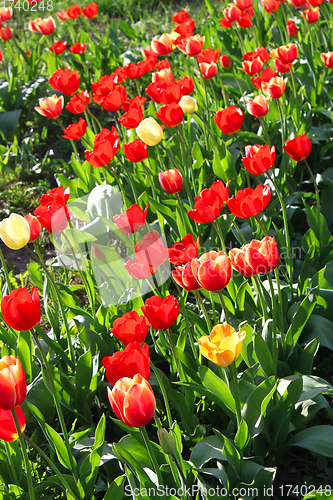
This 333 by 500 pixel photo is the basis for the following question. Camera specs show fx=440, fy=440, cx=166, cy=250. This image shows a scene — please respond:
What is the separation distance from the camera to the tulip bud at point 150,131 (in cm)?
194

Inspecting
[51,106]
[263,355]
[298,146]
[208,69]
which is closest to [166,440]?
[263,355]

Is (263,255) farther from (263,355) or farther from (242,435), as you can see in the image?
(242,435)

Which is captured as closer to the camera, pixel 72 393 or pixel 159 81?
pixel 72 393

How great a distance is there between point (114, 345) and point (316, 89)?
2291 mm

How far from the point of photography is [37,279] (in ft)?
7.15

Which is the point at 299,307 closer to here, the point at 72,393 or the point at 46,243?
the point at 72,393

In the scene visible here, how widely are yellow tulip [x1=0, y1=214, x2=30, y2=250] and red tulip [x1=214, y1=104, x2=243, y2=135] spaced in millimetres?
1028

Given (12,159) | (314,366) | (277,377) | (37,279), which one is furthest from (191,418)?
(12,159)

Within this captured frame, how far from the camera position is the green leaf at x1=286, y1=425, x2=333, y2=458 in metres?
1.31

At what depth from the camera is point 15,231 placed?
Result: 142cm

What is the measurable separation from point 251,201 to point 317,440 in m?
0.76

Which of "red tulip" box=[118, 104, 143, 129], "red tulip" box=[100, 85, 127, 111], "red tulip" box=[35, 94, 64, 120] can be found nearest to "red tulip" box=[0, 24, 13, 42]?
"red tulip" box=[35, 94, 64, 120]

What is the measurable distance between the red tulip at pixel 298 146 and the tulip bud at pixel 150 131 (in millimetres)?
568

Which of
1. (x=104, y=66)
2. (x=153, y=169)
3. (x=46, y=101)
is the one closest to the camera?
(x=46, y=101)
